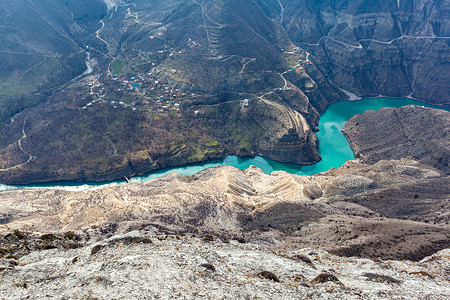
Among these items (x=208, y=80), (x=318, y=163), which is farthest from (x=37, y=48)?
(x=318, y=163)

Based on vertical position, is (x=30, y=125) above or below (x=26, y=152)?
above

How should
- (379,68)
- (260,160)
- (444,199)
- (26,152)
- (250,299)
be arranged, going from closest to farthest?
(250,299)
(444,199)
(26,152)
(260,160)
(379,68)

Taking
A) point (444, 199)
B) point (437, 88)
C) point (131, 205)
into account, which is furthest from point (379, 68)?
point (131, 205)

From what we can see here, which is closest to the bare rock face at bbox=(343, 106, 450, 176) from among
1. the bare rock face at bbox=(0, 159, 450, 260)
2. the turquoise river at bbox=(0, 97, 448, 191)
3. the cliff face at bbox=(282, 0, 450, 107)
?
the turquoise river at bbox=(0, 97, 448, 191)

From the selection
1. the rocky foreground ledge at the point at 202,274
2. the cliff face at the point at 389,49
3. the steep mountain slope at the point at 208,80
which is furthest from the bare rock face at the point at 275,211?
the cliff face at the point at 389,49

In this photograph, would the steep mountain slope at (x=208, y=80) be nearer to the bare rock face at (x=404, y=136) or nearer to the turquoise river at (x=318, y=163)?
the turquoise river at (x=318, y=163)

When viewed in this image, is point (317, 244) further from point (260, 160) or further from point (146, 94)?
point (146, 94)

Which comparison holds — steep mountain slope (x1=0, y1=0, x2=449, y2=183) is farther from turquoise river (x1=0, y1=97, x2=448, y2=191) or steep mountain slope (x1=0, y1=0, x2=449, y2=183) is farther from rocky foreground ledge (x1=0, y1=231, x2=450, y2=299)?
rocky foreground ledge (x1=0, y1=231, x2=450, y2=299)
